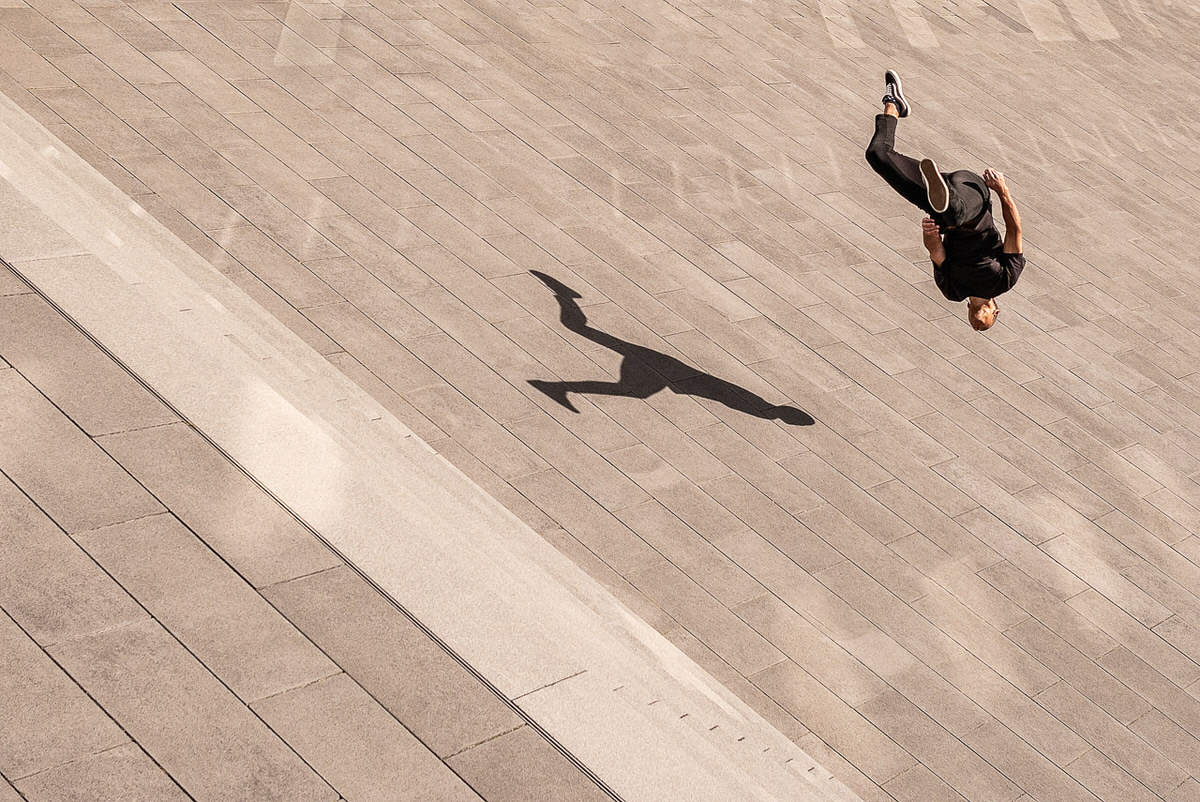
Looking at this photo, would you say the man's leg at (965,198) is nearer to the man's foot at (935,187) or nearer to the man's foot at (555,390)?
Answer: the man's foot at (935,187)

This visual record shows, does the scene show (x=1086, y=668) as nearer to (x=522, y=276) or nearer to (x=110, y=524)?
(x=522, y=276)

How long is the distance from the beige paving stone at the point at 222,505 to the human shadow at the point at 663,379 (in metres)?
3.32

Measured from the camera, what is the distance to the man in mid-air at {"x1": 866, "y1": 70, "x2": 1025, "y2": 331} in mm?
7418

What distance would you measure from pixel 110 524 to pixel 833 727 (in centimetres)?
405

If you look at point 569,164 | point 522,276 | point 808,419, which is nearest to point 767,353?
point 808,419

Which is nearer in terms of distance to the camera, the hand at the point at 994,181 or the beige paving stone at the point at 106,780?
the beige paving stone at the point at 106,780

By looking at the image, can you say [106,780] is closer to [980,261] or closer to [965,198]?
[965,198]

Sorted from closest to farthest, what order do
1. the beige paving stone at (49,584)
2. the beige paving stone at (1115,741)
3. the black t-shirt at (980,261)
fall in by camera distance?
the beige paving stone at (49,584), the beige paving stone at (1115,741), the black t-shirt at (980,261)

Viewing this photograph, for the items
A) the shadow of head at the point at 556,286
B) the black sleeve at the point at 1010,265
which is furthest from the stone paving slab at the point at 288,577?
the black sleeve at the point at 1010,265

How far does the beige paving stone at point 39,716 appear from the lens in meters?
3.74

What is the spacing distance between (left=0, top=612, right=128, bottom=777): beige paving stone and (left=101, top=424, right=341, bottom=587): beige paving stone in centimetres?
90

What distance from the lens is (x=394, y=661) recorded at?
4.63 meters

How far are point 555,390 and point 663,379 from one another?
38.1 inches

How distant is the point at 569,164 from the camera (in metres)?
10.2
